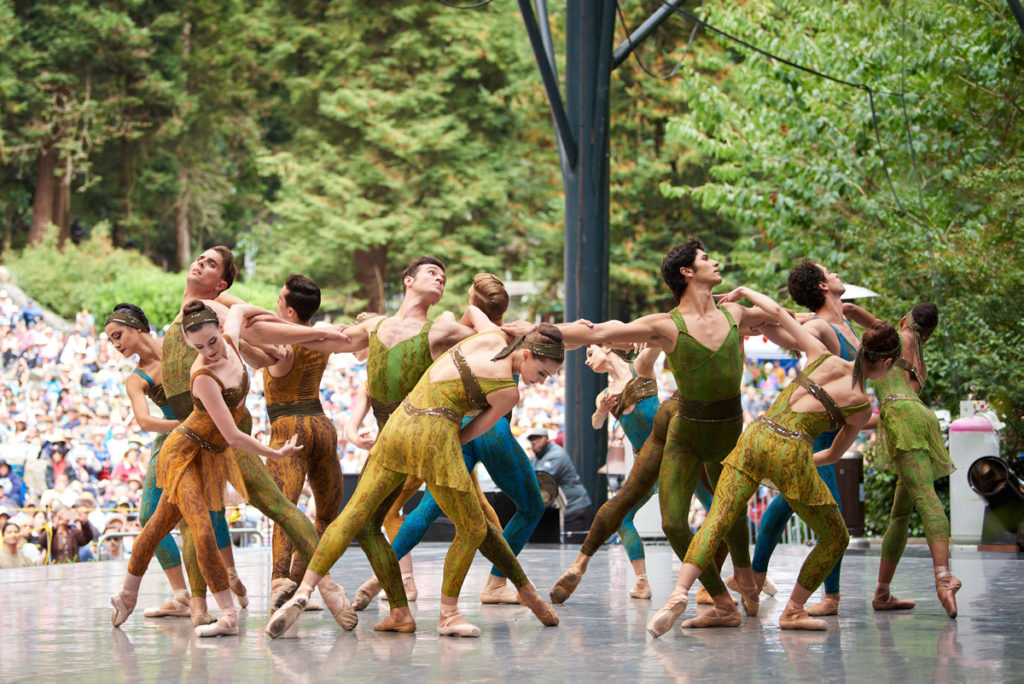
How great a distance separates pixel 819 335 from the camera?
658 cm


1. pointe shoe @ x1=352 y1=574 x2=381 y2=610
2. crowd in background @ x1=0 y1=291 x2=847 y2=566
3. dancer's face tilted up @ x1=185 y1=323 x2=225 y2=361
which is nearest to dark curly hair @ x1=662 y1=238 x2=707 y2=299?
dancer's face tilted up @ x1=185 y1=323 x2=225 y2=361

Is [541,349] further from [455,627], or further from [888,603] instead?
[888,603]

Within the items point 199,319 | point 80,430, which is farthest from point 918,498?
point 80,430

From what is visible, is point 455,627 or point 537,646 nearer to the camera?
point 537,646

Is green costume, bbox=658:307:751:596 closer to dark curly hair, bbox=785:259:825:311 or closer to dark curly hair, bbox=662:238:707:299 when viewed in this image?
dark curly hair, bbox=662:238:707:299

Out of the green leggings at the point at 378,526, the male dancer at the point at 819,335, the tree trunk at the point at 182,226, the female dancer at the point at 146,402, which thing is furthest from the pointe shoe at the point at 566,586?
the tree trunk at the point at 182,226

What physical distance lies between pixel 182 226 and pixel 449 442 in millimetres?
35276

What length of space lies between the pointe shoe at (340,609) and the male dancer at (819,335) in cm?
219

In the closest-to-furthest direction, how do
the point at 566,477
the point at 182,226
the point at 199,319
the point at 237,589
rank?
the point at 199,319, the point at 237,589, the point at 566,477, the point at 182,226

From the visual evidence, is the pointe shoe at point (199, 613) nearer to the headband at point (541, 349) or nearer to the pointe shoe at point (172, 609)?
the pointe shoe at point (172, 609)

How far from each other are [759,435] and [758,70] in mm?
12275

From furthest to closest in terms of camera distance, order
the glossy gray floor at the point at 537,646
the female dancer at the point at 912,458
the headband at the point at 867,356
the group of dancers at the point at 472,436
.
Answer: the female dancer at the point at 912,458 < the headband at the point at 867,356 < the group of dancers at the point at 472,436 < the glossy gray floor at the point at 537,646

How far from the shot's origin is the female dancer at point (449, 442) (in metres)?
5.61

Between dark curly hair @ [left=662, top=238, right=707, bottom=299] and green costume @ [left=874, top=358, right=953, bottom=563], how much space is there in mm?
1380
